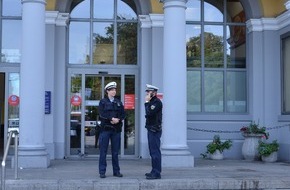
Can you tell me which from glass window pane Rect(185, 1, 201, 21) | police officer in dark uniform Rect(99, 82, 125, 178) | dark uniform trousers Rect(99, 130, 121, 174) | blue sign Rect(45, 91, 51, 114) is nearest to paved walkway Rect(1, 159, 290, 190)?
dark uniform trousers Rect(99, 130, 121, 174)

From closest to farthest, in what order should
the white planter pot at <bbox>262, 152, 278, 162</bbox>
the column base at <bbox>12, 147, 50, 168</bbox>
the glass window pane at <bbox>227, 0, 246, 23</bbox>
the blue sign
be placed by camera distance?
the column base at <bbox>12, 147, 50, 168</bbox> → the white planter pot at <bbox>262, 152, 278, 162</bbox> → the blue sign → the glass window pane at <bbox>227, 0, 246, 23</bbox>

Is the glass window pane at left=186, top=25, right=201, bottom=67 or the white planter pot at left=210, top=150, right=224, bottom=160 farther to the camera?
the glass window pane at left=186, top=25, right=201, bottom=67

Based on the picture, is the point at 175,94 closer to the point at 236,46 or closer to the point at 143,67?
the point at 143,67

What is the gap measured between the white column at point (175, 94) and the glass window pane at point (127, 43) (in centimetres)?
275

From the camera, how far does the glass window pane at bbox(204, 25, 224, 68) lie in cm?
1527

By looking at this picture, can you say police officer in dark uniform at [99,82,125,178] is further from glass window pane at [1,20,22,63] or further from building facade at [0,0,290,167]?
glass window pane at [1,20,22,63]

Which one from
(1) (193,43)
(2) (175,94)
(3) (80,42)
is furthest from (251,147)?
(3) (80,42)

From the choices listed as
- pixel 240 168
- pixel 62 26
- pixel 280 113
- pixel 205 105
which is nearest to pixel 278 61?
pixel 280 113

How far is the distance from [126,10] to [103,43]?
3.98ft

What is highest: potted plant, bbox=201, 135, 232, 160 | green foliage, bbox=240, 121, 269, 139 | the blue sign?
the blue sign

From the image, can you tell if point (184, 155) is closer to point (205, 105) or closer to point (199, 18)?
point (205, 105)

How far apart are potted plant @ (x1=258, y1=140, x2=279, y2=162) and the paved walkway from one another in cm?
146

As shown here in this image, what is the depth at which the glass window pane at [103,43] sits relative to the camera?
49.0ft

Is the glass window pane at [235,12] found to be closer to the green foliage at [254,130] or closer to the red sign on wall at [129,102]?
the green foliage at [254,130]
